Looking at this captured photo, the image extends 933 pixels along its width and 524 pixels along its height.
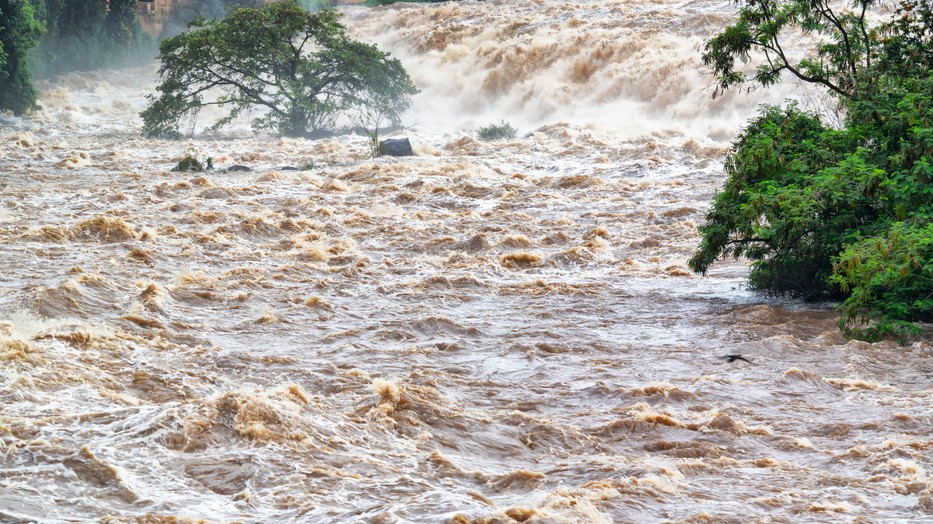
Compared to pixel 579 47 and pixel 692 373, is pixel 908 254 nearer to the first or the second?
pixel 692 373

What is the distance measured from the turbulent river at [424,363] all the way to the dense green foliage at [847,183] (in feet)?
1.24

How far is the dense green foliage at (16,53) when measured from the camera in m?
26.8

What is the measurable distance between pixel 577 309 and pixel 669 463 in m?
3.97

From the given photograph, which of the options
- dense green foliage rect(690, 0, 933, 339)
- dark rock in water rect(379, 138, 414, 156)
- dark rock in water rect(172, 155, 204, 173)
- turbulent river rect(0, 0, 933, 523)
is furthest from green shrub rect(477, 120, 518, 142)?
dense green foliage rect(690, 0, 933, 339)

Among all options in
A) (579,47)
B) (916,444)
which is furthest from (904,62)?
(579,47)

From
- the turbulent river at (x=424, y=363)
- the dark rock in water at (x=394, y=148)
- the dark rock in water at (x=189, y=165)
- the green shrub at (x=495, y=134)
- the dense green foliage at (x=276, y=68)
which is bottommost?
the turbulent river at (x=424, y=363)

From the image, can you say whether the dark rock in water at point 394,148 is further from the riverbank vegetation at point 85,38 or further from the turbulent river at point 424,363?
the riverbank vegetation at point 85,38

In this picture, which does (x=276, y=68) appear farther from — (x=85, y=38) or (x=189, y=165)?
(x=85, y=38)

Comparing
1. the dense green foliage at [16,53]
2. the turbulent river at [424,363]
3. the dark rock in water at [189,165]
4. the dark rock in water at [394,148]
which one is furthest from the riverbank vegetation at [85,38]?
the turbulent river at [424,363]

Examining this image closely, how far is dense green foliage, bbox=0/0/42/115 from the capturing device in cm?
2681

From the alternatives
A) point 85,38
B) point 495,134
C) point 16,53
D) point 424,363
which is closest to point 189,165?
point 495,134

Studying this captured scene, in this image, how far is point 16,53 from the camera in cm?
2736

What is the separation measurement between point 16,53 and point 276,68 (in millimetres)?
6902

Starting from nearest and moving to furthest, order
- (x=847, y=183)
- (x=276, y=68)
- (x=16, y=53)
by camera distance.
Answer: (x=847, y=183)
(x=276, y=68)
(x=16, y=53)
